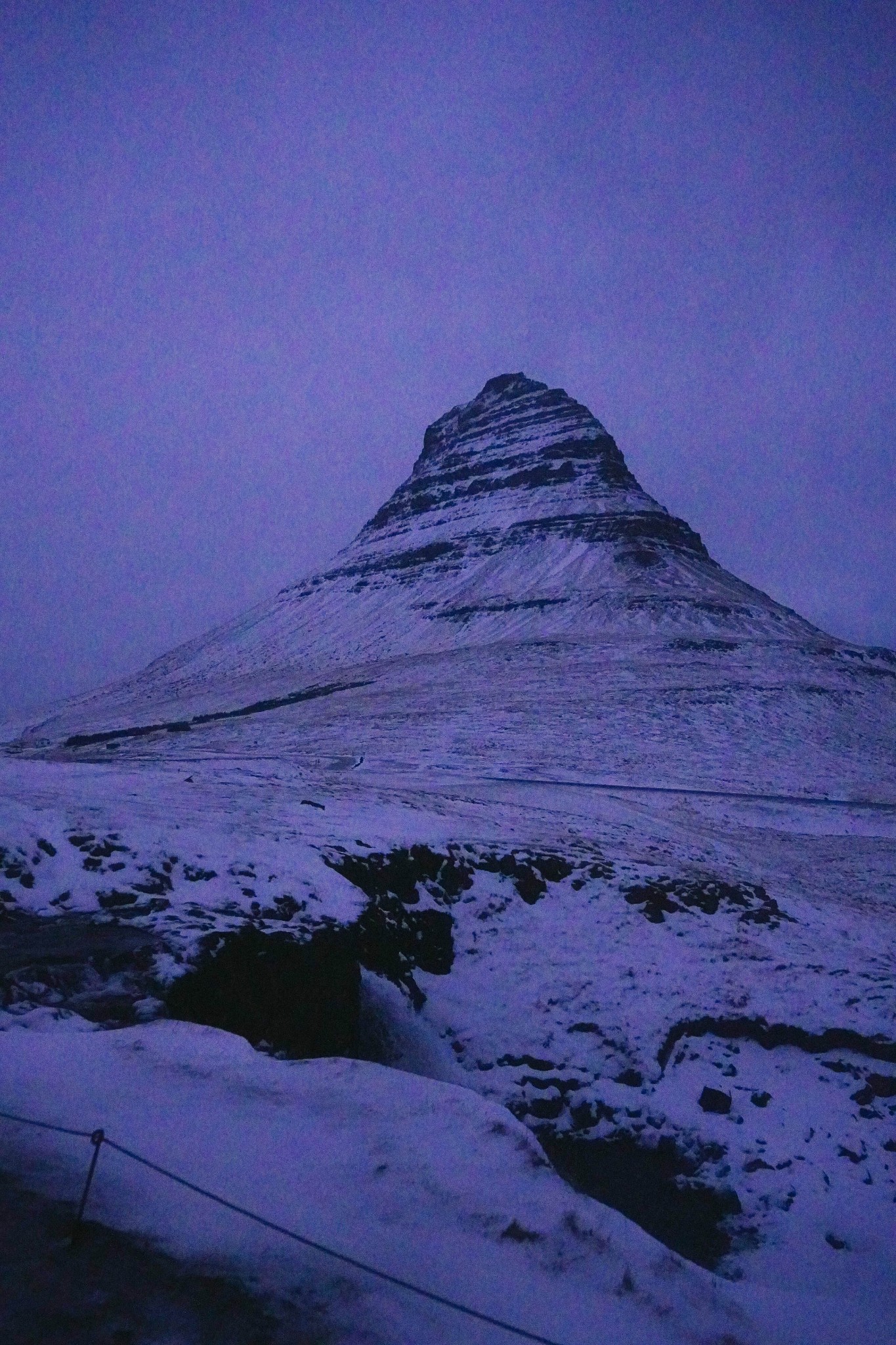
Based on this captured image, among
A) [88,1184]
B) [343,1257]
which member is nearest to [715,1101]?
[343,1257]

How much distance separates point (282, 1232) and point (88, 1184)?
1112mm

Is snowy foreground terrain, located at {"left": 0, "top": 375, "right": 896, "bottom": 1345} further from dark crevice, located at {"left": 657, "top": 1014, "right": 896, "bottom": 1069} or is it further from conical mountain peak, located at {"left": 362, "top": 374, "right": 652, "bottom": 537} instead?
conical mountain peak, located at {"left": 362, "top": 374, "right": 652, "bottom": 537}

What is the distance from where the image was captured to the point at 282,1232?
13.2ft

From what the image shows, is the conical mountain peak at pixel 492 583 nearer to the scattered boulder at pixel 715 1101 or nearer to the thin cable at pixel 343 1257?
the scattered boulder at pixel 715 1101

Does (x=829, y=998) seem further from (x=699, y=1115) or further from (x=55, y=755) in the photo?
(x=55, y=755)

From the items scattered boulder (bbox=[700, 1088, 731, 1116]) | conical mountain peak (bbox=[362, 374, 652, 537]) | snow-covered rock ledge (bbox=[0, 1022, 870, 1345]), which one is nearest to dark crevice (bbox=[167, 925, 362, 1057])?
snow-covered rock ledge (bbox=[0, 1022, 870, 1345])

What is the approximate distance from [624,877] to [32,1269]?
12195 mm

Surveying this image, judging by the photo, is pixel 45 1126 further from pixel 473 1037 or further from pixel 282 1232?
pixel 473 1037

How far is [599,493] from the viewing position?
4166 inches

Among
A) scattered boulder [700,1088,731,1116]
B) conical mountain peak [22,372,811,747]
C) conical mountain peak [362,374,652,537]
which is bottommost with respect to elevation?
scattered boulder [700,1088,731,1116]

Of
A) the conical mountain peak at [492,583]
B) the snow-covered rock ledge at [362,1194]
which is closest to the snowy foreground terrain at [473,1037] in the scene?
the snow-covered rock ledge at [362,1194]

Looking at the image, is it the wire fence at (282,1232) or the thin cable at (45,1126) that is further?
the thin cable at (45,1126)

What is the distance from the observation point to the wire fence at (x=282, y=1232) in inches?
144

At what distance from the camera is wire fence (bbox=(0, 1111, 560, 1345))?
144 inches
